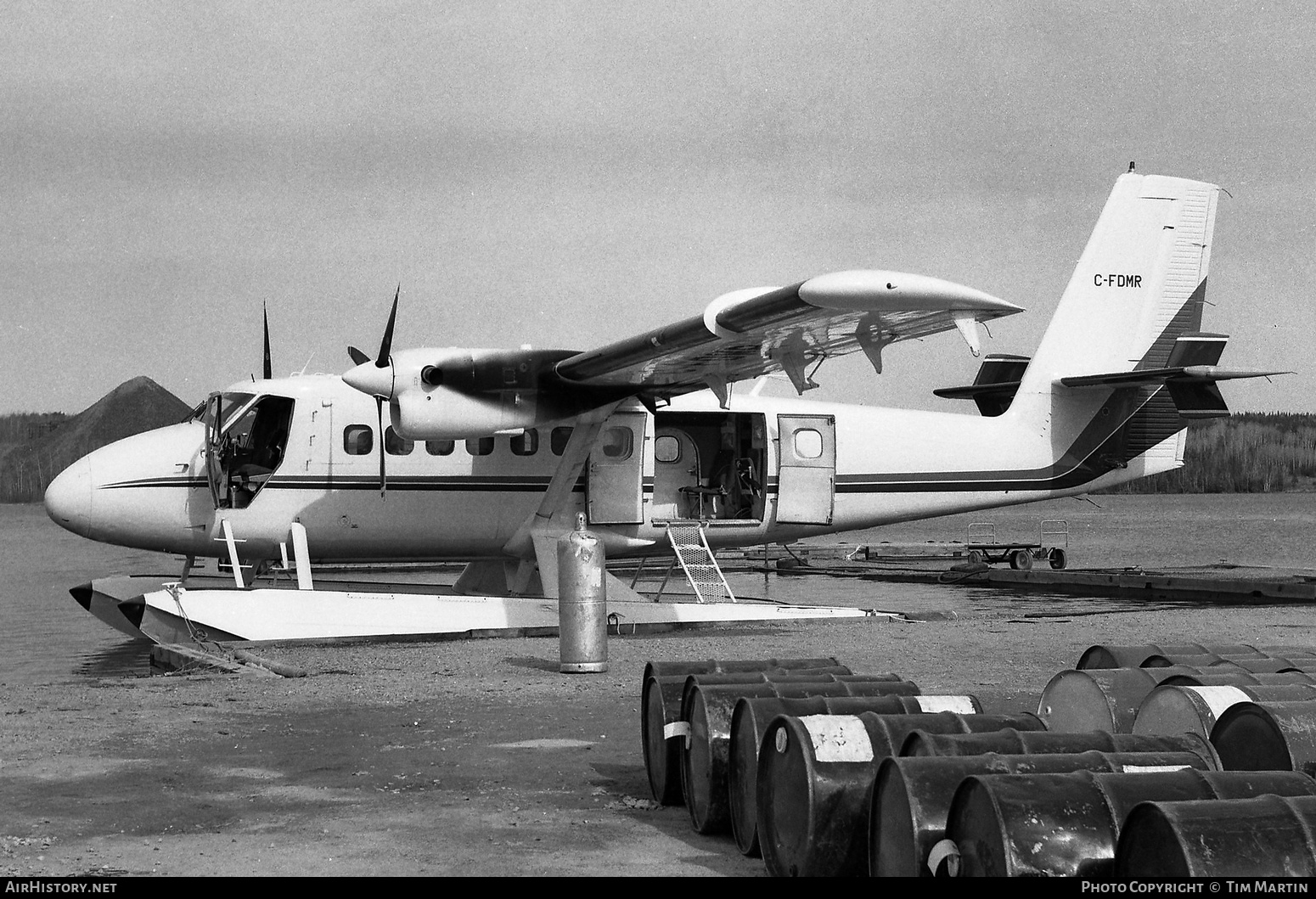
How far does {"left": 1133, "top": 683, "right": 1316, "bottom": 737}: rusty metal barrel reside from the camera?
5.84 meters

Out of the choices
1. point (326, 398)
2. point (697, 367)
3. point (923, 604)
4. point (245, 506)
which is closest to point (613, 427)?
point (697, 367)

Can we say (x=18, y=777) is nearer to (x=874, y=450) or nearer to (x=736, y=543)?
(x=736, y=543)

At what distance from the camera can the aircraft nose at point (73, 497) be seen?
51.0ft

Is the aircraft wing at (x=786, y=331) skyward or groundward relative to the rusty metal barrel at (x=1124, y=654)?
skyward

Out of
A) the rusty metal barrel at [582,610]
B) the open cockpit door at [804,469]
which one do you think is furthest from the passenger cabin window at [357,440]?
the open cockpit door at [804,469]

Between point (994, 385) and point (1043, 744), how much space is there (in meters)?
15.9

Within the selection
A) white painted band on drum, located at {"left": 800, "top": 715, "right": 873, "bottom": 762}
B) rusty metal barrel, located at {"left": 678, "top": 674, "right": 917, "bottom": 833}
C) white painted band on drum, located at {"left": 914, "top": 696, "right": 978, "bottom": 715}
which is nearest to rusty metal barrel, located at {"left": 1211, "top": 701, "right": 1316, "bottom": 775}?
white painted band on drum, located at {"left": 914, "top": 696, "right": 978, "bottom": 715}

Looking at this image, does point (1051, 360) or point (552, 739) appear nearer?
point (552, 739)

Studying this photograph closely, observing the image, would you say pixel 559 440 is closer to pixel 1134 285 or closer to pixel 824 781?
pixel 1134 285

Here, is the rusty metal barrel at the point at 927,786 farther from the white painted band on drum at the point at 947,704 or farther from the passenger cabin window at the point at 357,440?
the passenger cabin window at the point at 357,440

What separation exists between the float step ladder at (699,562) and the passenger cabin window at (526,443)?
1966 mm

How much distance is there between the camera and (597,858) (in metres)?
5.65

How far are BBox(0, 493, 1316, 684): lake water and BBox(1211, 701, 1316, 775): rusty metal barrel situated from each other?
11.5 metres

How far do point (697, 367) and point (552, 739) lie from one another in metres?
7.27
